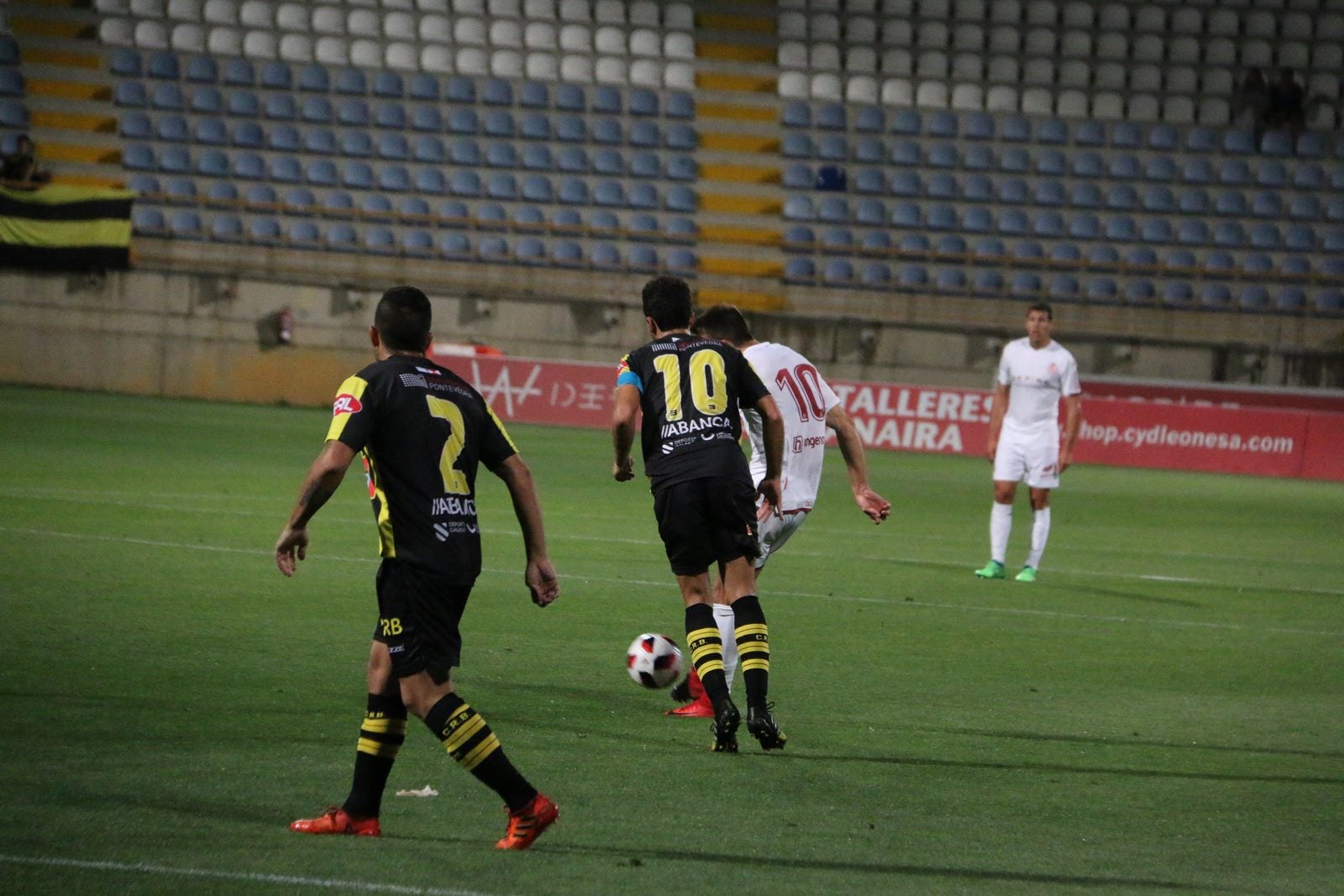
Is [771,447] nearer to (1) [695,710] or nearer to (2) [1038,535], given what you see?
(1) [695,710]

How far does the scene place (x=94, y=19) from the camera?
34.4 metres

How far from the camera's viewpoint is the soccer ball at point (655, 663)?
702 centimetres

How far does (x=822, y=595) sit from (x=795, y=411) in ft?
13.0

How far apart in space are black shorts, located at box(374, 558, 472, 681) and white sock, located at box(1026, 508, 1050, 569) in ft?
30.3

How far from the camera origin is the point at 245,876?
15.8 ft

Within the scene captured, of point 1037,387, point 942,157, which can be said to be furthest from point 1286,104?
point 1037,387

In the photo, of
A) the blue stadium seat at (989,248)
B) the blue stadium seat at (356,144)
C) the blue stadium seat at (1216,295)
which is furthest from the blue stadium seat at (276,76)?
the blue stadium seat at (1216,295)

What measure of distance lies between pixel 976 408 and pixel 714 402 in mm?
22719

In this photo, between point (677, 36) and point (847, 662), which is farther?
point (677, 36)

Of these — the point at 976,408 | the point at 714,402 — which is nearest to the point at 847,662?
the point at 714,402

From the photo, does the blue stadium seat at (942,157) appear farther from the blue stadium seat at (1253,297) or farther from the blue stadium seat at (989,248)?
the blue stadium seat at (1253,297)

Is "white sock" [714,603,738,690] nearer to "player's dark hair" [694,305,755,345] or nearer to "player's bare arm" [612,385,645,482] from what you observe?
"player's bare arm" [612,385,645,482]

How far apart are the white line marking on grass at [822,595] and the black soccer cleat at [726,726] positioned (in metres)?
4.91

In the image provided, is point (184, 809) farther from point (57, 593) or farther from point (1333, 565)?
point (1333, 565)
